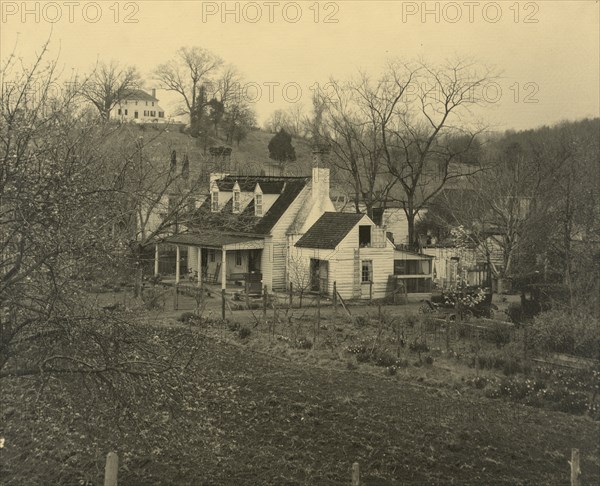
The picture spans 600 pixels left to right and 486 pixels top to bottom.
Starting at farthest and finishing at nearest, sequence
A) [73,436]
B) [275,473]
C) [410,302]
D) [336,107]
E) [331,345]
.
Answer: [336,107] < [410,302] < [331,345] < [73,436] < [275,473]

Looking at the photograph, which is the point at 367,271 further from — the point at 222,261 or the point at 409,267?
the point at 222,261

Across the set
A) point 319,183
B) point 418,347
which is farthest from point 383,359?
point 319,183

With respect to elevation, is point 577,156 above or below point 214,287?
above

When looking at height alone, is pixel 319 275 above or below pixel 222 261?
below

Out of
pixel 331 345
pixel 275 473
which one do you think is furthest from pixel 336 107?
pixel 275 473

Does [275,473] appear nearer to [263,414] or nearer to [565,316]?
[263,414]

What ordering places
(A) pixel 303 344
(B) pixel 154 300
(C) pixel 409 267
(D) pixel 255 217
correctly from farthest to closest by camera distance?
(D) pixel 255 217 → (C) pixel 409 267 → (A) pixel 303 344 → (B) pixel 154 300
